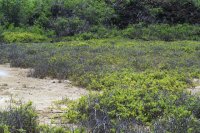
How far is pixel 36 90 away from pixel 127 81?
5.34 ft

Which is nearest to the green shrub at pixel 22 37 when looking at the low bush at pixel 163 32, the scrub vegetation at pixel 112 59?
the scrub vegetation at pixel 112 59

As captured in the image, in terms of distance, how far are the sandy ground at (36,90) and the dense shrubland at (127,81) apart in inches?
11.8

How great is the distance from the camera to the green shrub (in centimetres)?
1578

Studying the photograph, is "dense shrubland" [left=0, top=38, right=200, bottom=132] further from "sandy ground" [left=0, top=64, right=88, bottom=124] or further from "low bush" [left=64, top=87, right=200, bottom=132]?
"sandy ground" [left=0, top=64, right=88, bottom=124]

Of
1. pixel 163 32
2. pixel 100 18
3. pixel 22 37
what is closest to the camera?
pixel 22 37

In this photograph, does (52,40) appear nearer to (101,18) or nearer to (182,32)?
(101,18)

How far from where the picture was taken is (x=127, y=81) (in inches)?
301

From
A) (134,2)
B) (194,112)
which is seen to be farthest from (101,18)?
(194,112)

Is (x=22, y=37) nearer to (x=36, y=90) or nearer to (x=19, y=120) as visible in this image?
(x=36, y=90)

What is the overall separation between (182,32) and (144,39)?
1922 millimetres

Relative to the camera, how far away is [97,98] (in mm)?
5637

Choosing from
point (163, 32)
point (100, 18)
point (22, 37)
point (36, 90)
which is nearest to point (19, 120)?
point (36, 90)

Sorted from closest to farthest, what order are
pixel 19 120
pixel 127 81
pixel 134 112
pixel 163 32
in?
pixel 19 120 < pixel 134 112 < pixel 127 81 < pixel 163 32

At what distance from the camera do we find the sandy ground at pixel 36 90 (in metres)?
6.28
